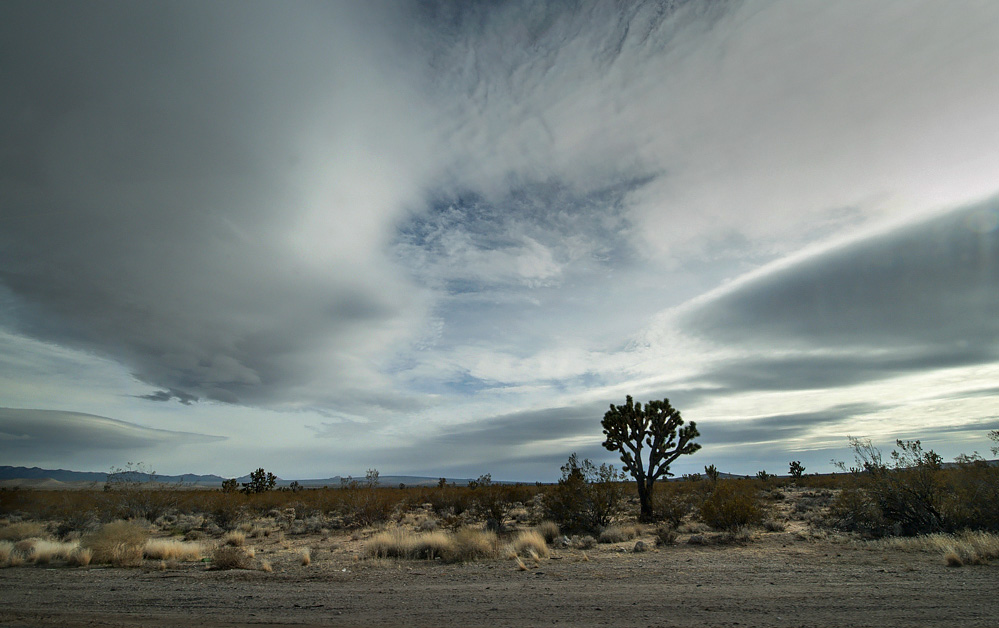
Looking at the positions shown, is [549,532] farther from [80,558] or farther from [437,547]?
[80,558]

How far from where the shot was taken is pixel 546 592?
30.9ft

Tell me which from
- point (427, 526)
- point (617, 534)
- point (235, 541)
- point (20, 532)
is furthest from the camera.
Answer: point (427, 526)

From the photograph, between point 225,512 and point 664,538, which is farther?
point 225,512

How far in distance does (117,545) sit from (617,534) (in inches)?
688

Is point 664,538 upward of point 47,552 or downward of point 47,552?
upward

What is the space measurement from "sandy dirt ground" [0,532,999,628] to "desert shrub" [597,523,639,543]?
3.30 metres

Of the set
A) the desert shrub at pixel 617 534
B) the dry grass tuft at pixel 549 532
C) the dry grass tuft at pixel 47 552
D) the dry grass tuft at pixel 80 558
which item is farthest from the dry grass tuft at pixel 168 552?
the desert shrub at pixel 617 534

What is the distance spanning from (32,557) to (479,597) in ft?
53.5

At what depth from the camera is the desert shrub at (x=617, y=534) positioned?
17.8 meters

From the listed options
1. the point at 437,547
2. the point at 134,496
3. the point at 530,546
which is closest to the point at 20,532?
the point at 134,496

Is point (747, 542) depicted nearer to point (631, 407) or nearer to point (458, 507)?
point (631, 407)

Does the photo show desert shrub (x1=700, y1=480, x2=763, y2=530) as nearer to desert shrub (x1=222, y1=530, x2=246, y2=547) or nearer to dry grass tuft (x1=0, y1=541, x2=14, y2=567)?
desert shrub (x1=222, y1=530, x2=246, y2=547)

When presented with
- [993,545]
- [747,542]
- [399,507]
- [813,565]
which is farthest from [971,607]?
[399,507]

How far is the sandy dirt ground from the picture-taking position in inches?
292
